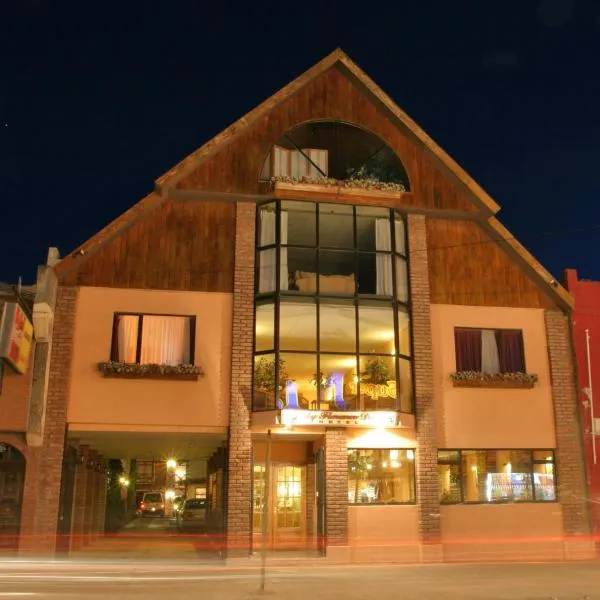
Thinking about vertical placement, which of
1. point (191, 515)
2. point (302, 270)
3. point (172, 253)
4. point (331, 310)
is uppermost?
point (172, 253)

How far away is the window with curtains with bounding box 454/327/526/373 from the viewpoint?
1847cm

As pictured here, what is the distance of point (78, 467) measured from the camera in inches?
779

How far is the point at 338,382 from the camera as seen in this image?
57.1 feet

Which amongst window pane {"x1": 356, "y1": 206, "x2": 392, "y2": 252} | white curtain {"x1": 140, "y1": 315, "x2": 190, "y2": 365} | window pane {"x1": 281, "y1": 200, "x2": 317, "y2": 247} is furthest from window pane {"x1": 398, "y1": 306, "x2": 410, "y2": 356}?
white curtain {"x1": 140, "y1": 315, "x2": 190, "y2": 365}

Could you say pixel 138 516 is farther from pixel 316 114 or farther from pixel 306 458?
pixel 316 114

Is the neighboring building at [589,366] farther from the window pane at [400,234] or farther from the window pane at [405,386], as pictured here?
the window pane at [400,234]

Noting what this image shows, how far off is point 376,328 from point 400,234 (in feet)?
8.62

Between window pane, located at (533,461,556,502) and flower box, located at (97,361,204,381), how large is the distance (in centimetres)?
880

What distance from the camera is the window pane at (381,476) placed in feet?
55.9

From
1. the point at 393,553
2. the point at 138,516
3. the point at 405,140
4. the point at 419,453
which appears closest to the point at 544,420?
the point at 419,453

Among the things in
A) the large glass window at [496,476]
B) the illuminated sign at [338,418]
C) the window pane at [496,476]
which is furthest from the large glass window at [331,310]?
the window pane at [496,476]

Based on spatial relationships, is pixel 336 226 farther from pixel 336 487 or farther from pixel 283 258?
pixel 336 487

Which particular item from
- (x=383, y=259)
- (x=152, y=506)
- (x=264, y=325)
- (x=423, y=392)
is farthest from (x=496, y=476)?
(x=152, y=506)

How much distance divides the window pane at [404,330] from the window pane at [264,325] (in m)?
3.26
